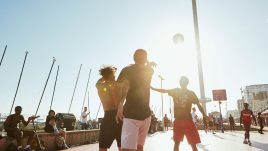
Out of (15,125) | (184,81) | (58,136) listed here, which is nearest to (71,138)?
(58,136)

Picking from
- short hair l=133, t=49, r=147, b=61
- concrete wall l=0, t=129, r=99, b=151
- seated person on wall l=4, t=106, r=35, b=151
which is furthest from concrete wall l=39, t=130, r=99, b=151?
short hair l=133, t=49, r=147, b=61

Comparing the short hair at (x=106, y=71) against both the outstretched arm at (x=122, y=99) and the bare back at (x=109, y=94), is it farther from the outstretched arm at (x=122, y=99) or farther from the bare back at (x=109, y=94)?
the outstretched arm at (x=122, y=99)

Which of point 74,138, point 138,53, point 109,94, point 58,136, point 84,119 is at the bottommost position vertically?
point 74,138

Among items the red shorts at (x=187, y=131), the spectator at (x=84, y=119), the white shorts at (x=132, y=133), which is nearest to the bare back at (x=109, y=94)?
the white shorts at (x=132, y=133)

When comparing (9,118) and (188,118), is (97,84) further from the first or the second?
(9,118)

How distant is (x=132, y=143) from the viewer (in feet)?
12.4

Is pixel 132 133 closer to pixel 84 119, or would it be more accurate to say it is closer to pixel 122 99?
pixel 122 99

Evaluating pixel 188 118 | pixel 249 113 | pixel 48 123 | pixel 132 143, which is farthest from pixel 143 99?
pixel 249 113

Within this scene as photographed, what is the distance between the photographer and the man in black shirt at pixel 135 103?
3823 millimetres

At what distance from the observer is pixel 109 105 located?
4664 millimetres

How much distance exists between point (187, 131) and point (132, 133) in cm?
226

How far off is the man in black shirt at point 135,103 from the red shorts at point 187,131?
1.92 metres

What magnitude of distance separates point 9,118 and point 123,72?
625cm

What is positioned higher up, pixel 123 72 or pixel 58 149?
pixel 123 72
